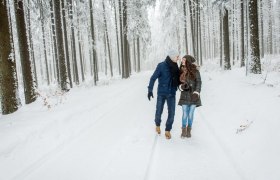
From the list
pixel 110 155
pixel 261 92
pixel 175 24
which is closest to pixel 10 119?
pixel 110 155

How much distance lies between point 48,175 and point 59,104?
6.97 metres

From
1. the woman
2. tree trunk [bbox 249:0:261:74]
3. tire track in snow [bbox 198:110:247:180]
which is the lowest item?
tire track in snow [bbox 198:110:247:180]

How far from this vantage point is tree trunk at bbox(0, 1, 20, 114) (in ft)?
29.8

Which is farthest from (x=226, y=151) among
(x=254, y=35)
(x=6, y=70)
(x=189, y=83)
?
(x=254, y=35)

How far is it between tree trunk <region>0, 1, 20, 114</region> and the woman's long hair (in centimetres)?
611

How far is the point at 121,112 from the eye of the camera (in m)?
9.73

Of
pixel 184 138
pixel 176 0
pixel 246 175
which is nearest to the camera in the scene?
pixel 246 175

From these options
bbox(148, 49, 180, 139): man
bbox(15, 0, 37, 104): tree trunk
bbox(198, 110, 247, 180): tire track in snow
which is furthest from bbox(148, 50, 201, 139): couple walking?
bbox(15, 0, 37, 104): tree trunk

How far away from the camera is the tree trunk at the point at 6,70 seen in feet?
29.8

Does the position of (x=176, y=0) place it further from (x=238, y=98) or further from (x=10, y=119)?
(x=10, y=119)

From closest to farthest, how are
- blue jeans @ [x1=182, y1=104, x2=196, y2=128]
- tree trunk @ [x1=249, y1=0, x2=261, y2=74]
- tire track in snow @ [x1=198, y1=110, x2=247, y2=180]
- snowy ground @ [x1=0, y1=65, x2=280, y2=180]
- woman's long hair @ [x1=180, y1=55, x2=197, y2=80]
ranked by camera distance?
tire track in snow @ [x1=198, y1=110, x2=247, y2=180]
snowy ground @ [x1=0, y1=65, x2=280, y2=180]
woman's long hair @ [x1=180, y1=55, x2=197, y2=80]
blue jeans @ [x1=182, y1=104, x2=196, y2=128]
tree trunk @ [x1=249, y1=0, x2=261, y2=74]

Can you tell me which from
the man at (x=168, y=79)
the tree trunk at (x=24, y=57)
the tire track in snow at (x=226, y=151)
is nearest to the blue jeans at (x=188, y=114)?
the man at (x=168, y=79)

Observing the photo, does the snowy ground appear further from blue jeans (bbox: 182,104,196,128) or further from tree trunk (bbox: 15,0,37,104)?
tree trunk (bbox: 15,0,37,104)

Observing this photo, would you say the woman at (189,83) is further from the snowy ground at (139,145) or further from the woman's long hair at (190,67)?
the snowy ground at (139,145)
